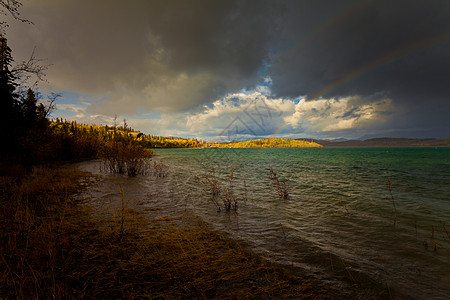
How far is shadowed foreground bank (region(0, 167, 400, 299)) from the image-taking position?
114 inches

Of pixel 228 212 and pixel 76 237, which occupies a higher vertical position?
pixel 76 237

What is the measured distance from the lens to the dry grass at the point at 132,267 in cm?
289

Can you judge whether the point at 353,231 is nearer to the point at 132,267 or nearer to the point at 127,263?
the point at 132,267

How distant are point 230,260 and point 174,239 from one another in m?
1.75

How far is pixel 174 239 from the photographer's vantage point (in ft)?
16.5

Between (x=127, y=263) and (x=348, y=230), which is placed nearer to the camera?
(x=127, y=263)

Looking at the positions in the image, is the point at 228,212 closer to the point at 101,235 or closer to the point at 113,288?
the point at 101,235

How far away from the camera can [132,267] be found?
361 cm

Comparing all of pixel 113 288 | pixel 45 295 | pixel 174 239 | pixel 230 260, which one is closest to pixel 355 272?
pixel 230 260

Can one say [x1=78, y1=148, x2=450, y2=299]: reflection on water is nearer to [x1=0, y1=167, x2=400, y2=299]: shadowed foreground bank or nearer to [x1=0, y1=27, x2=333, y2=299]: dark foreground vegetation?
[x1=0, y1=167, x2=400, y2=299]: shadowed foreground bank

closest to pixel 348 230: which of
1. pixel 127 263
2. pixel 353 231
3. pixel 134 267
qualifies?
pixel 353 231

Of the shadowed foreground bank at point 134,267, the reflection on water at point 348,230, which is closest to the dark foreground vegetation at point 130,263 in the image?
the shadowed foreground bank at point 134,267

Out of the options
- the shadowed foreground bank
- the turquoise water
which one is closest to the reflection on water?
the turquoise water

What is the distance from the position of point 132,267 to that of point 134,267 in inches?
2.0
